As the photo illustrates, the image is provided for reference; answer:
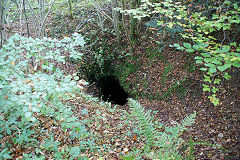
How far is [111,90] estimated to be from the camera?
743cm

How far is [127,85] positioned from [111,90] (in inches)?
43.3

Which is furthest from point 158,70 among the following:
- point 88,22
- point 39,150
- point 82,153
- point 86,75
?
point 88,22

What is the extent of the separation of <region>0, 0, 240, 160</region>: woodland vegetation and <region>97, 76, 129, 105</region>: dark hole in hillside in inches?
1.9

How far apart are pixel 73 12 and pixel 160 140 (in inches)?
367

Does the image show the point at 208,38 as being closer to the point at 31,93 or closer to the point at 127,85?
the point at 31,93

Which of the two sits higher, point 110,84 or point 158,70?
point 158,70

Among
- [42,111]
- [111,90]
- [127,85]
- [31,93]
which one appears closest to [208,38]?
[31,93]

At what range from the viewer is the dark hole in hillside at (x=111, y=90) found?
6.93 meters

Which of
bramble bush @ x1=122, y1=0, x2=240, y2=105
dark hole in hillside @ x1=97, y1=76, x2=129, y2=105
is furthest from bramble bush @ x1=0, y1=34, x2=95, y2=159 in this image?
dark hole in hillside @ x1=97, y1=76, x2=129, y2=105

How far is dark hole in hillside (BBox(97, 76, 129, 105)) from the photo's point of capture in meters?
6.93

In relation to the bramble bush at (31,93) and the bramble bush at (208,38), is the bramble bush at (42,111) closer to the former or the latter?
the bramble bush at (31,93)

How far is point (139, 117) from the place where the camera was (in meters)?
2.62

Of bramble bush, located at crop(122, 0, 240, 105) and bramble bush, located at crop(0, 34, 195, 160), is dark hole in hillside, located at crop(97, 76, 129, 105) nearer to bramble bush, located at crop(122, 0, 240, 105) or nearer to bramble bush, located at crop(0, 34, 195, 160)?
bramble bush, located at crop(122, 0, 240, 105)

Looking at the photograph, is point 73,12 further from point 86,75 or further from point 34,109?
point 34,109
